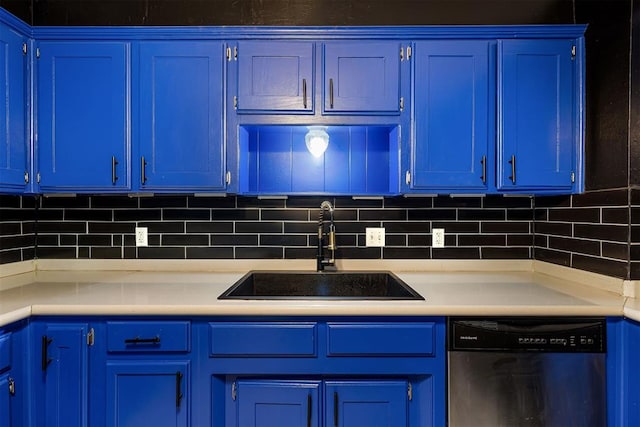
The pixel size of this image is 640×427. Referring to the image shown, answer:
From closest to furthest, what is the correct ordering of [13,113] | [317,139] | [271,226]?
1. [13,113]
2. [317,139]
3. [271,226]

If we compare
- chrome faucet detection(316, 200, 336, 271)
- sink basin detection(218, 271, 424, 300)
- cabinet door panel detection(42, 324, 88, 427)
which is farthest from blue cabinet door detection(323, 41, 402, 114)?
cabinet door panel detection(42, 324, 88, 427)

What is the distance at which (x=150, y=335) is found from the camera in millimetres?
1494

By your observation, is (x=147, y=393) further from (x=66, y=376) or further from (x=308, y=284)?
(x=308, y=284)

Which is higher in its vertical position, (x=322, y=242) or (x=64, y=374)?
(x=322, y=242)

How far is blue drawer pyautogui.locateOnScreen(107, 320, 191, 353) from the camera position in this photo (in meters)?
1.49

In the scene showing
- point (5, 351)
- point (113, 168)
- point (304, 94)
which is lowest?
point (5, 351)

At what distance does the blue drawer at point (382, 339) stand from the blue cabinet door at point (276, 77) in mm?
1035

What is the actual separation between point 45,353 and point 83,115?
3.56ft

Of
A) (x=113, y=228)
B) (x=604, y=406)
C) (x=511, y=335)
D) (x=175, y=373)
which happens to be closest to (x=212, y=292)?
(x=175, y=373)

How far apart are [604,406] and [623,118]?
3.80 feet

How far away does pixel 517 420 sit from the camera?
1.47 meters

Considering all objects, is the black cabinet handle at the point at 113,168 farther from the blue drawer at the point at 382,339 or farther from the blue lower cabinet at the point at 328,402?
the blue drawer at the point at 382,339

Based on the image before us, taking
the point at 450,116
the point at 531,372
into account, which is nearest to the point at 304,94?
the point at 450,116

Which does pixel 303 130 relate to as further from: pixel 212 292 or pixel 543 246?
pixel 543 246
